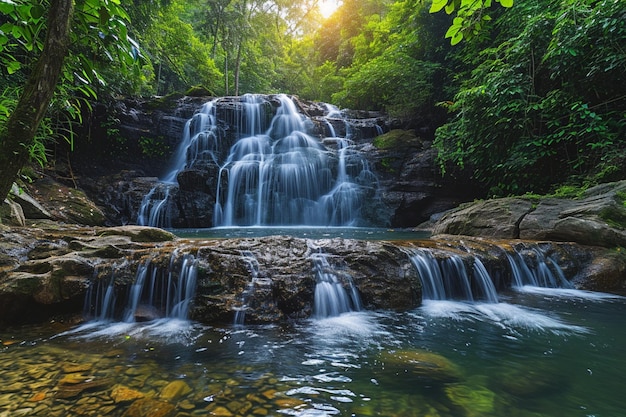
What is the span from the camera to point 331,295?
3777mm

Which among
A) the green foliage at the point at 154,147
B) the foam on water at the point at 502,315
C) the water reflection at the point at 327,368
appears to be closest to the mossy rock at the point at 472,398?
the water reflection at the point at 327,368

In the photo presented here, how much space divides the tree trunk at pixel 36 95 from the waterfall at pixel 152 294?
1.96 metres

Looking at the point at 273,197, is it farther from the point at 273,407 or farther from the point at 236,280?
the point at 273,407

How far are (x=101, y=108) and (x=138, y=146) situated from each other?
2.02 meters

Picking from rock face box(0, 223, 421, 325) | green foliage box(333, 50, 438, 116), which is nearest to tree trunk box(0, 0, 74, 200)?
rock face box(0, 223, 421, 325)

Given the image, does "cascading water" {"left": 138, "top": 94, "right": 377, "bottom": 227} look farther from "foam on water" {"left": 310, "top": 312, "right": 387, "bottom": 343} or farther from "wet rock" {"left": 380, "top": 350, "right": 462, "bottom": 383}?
"wet rock" {"left": 380, "top": 350, "right": 462, "bottom": 383}

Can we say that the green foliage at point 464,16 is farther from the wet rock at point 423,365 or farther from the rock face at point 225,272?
the rock face at point 225,272

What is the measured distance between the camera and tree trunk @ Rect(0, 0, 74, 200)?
5.70 ft

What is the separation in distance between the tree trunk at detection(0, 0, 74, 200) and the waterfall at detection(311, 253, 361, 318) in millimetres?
2992

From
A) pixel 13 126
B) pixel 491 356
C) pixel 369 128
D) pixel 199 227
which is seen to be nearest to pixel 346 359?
pixel 491 356

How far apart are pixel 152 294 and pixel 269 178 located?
8.99m

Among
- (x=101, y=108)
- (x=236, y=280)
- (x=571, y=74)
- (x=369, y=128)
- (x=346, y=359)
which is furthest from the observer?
(x=369, y=128)

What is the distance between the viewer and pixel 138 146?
13703mm

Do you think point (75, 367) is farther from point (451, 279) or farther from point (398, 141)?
point (398, 141)
